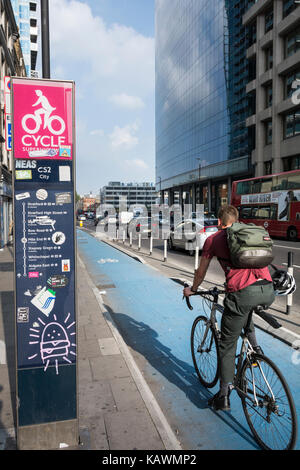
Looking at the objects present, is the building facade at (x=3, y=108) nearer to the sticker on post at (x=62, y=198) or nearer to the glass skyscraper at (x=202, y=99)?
the sticker on post at (x=62, y=198)

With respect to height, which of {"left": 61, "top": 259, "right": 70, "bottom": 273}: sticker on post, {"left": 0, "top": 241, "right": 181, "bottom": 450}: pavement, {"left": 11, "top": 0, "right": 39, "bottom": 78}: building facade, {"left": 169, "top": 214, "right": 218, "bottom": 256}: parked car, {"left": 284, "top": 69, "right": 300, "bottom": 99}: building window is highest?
{"left": 11, "top": 0, "right": 39, "bottom": 78}: building facade

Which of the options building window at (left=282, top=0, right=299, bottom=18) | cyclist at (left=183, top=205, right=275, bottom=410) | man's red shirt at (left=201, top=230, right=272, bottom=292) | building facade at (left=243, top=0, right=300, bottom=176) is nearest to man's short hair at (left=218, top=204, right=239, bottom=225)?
cyclist at (left=183, top=205, right=275, bottom=410)

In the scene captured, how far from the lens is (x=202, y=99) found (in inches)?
A: 2458

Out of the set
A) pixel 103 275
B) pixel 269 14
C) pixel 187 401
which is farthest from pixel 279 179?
pixel 269 14

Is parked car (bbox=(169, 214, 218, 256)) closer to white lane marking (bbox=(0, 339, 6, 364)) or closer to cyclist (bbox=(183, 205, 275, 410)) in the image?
white lane marking (bbox=(0, 339, 6, 364))

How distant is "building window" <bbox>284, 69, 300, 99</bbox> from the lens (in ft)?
118

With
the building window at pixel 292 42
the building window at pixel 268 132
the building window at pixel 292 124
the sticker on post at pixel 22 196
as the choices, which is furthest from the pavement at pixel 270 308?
the building window at pixel 268 132

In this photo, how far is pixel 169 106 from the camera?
271 feet

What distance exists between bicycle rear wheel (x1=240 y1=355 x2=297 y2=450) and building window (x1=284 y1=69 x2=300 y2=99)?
3804 centimetres

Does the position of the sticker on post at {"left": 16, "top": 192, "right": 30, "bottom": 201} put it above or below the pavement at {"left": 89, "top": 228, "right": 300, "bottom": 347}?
above

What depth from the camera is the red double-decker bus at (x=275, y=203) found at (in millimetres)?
22019

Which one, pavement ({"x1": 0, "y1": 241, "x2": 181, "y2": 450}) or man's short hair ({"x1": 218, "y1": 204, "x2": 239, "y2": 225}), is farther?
man's short hair ({"x1": 218, "y1": 204, "x2": 239, "y2": 225})

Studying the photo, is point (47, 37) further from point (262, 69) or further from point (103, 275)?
point (262, 69)

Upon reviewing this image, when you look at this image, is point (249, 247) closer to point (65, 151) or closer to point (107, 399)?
point (65, 151)
